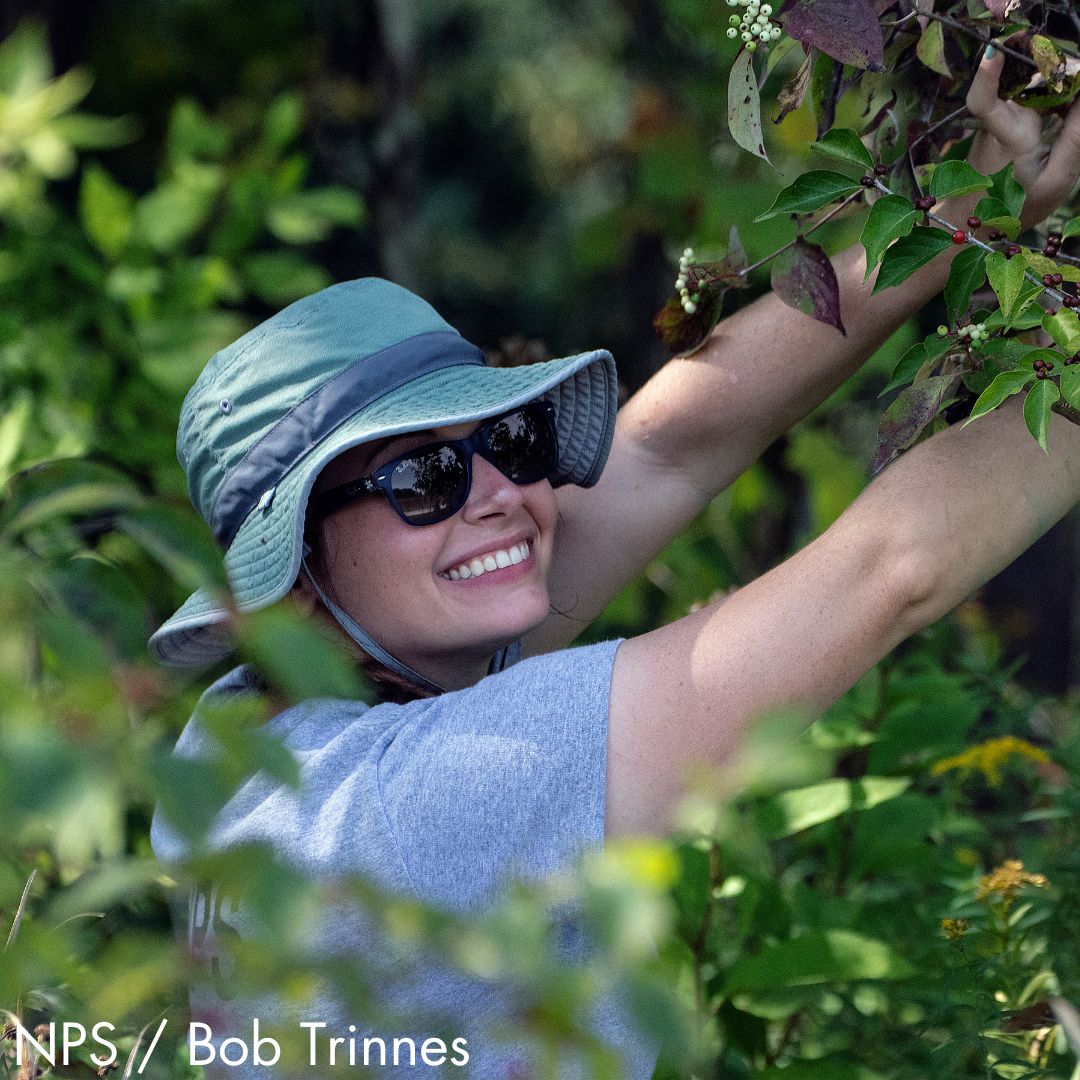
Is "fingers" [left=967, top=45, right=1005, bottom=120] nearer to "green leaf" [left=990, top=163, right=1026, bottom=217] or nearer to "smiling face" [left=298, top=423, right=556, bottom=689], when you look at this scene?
"green leaf" [left=990, top=163, right=1026, bottom=217]

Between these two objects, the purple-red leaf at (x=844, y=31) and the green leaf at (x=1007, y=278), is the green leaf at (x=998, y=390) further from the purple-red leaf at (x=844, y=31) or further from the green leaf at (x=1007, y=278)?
the purple-red leaf at (x=844, y=31)

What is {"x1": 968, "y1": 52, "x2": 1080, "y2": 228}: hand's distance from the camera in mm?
1489

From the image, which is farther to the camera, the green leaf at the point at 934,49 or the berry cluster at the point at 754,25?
the green leaf at the point at 934,49

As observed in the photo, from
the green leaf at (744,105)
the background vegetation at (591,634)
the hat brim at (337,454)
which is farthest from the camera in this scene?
the hat brim at (337,454)

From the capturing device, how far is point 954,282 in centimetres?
145

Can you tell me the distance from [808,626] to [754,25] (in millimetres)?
632

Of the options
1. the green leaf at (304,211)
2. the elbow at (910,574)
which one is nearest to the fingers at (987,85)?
the elbow at (910,574)

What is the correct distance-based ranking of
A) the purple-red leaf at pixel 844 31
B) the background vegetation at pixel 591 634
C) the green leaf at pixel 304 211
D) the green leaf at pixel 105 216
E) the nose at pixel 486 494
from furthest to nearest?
the green leaf at pixel 304 211 < the green leaf at pixel 105 216 < the nose at pixel 486 494 < the purple-red leaf at pixel 844 31 < the background vegetation at pixel 591 634

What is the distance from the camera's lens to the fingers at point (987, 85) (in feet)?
4.85

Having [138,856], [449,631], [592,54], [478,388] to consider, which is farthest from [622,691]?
[592,54]

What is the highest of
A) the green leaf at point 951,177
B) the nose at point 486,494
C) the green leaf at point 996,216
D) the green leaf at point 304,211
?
the green leaf at point 951,177

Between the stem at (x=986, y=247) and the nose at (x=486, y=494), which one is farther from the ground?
the stem at (x=986, y=247)

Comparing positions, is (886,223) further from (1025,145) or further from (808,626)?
(808,626)

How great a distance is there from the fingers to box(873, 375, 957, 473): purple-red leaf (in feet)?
0.93
